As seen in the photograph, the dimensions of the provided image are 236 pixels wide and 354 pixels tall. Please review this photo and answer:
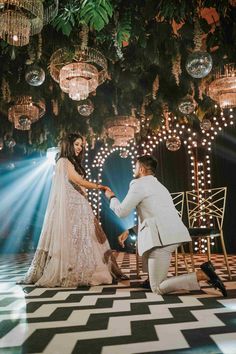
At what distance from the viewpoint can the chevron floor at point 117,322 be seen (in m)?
1.47

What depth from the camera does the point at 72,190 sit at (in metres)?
3.56

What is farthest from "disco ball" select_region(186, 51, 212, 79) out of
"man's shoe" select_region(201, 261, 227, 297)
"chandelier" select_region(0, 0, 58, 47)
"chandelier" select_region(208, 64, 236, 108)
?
"man's shoe" select_region(201, 261, 227, 297)

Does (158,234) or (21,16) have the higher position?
(21,16)

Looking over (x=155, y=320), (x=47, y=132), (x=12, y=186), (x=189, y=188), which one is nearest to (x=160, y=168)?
(x=189, y=188)

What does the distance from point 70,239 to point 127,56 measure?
2077 mm

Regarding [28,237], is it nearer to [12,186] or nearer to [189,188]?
[12,186]

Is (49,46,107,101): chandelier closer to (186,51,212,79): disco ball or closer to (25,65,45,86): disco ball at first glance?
(25,65,45,86): disco ball

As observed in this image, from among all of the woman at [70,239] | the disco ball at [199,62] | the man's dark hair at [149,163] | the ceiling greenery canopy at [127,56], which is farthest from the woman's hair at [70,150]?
the disco ball at [199,62]

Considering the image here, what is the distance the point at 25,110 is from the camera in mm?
4277

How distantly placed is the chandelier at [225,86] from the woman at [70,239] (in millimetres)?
1488

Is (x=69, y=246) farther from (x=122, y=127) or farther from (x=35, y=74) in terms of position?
(x=122, y=127)

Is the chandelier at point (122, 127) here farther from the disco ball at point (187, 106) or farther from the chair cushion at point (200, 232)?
the chair cushion at point (200, 232)

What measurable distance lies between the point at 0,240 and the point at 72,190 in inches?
289

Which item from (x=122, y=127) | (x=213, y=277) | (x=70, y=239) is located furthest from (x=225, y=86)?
(x=70, y=239)
